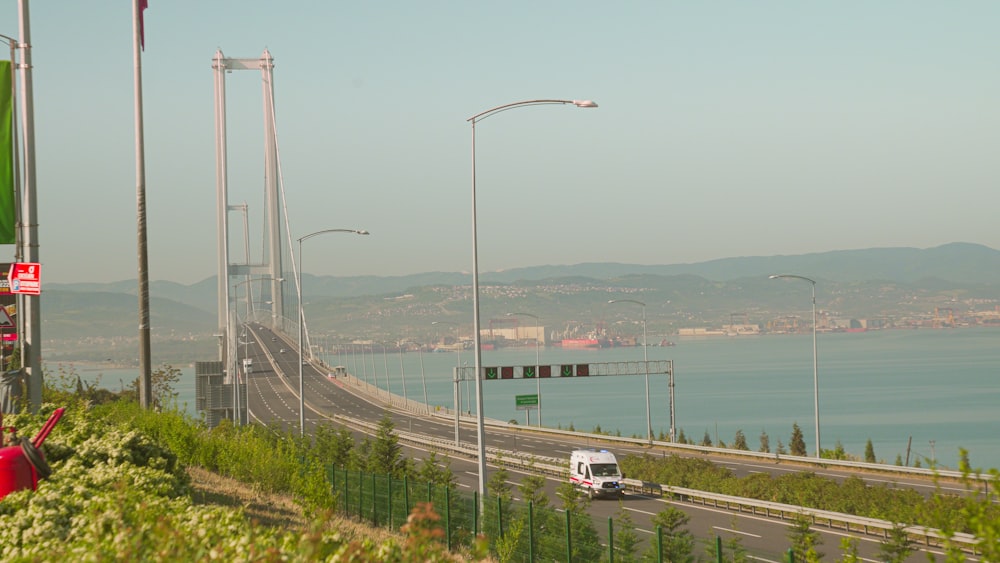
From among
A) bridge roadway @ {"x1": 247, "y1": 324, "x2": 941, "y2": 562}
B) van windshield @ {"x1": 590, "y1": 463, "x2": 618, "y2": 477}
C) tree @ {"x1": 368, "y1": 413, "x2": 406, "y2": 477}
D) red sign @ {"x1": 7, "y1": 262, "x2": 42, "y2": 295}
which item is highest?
red sign @ {"x1": 7, "y1": 262, "x2": 42, "y2": 295}

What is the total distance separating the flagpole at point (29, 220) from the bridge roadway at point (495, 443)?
33.7 feet

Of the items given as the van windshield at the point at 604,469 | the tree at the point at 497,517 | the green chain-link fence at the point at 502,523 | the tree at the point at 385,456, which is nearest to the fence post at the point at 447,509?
the green chain-link fence at the point at 502,523

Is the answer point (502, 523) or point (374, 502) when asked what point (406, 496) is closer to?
point (374, 502)

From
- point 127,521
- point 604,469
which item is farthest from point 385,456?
point 127,521

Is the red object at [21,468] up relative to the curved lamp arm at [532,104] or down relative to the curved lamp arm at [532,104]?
down

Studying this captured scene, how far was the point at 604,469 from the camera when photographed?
4062cm

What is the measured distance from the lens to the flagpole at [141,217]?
72.6 ft

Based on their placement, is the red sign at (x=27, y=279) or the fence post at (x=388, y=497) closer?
the red sign at (x=27, y=279)

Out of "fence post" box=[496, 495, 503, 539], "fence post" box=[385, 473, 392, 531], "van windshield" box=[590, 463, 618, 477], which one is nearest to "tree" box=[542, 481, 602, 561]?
"fence post" box=[496, 495, 503, 539]

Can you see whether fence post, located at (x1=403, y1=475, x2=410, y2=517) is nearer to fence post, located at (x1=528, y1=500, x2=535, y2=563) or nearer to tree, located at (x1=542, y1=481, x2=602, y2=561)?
fence post, located at (x1=528, y1=500, x2=535, y2=563)

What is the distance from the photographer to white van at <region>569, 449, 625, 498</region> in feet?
131

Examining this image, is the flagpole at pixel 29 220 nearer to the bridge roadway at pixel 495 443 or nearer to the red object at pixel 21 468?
the red object at pixel 21 468

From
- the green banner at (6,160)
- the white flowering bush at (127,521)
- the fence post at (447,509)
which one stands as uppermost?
the green banner at (6,160)

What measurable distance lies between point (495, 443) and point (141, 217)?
44224 millimetres
